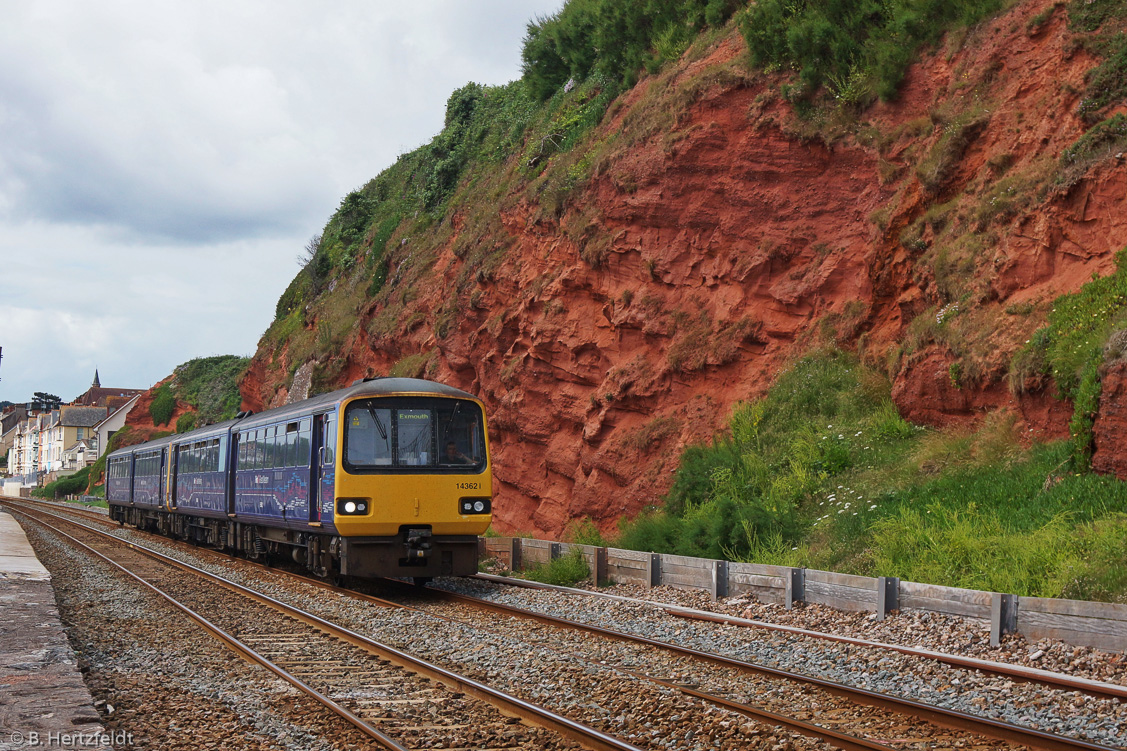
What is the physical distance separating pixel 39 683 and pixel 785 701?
5717 millimetres

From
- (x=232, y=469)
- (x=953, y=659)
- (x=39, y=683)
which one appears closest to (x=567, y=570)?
(x=953, y=659)

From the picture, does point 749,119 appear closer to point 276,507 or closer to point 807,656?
point 276,507

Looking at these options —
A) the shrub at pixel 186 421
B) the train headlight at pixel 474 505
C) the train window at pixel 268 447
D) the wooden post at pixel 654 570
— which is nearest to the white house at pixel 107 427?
the shrub at pixel 186 421

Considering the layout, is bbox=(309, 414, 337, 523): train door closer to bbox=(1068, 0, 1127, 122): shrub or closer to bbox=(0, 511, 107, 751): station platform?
bbox=(0, 511, 107, 751): station platform

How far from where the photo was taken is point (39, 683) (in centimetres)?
732

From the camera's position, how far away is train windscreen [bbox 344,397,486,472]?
1405cm

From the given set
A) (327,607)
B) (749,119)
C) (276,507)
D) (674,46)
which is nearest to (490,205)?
(674,46)

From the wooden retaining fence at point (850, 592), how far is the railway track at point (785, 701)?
→ 7.49 ft

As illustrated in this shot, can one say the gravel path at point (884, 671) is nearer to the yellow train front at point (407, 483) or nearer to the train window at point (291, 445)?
the yellow train front at point (407, 483)

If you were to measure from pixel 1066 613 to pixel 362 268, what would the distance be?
3653 centimetres

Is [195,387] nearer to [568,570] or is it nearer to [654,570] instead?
[568,570]

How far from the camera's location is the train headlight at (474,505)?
47.2ft

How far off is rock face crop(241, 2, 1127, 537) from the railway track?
588cm

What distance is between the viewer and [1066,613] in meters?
8.33
